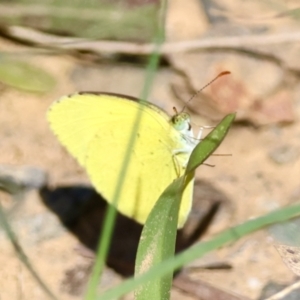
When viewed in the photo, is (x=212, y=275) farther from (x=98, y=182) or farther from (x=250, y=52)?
(x=250, y=52)

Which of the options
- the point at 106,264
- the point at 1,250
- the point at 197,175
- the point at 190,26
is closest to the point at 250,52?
the point at 190,26

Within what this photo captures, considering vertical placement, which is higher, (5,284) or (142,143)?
(142,143)

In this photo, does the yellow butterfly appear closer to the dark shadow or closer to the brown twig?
the dark shadow

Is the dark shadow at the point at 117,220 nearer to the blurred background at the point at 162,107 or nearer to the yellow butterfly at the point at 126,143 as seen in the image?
the blurred background at the point at 162,107

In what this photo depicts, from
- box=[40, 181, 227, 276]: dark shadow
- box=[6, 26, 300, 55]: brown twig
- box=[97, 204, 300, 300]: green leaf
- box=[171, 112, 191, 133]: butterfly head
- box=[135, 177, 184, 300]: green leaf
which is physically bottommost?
box=[40, 181, 227, 276]: dark shadow

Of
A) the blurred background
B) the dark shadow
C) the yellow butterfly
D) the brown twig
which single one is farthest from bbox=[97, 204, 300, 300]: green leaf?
the brown twig
